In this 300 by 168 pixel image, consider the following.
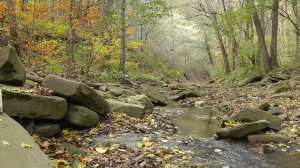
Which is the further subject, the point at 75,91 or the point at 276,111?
the point at 276,111

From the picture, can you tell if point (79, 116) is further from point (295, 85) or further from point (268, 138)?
point (295, 85)

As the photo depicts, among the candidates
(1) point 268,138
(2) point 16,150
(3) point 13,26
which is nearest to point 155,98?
(1) point 268,138

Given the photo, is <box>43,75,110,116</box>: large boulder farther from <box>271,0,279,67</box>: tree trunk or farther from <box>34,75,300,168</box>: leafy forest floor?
<box>271,0,279,67</box>: tree trunk

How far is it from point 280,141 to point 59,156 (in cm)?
484

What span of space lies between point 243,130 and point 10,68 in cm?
565

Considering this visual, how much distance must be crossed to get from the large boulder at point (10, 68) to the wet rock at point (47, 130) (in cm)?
144

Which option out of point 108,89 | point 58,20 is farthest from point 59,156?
point 58,20

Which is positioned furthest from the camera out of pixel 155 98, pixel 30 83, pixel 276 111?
pixel 155 98

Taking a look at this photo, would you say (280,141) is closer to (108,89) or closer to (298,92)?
(298,92)

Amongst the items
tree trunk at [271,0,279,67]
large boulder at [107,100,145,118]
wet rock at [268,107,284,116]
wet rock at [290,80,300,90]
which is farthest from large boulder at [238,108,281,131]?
tree trunk at [271,0,279,67]

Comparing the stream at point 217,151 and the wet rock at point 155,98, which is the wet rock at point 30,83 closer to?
the stream at point 217,151

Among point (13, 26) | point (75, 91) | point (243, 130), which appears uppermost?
point (13, 26)

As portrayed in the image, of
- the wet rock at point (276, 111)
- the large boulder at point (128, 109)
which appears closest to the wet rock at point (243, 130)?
the wet rock at point (276, 111)

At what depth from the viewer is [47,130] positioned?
723cm
